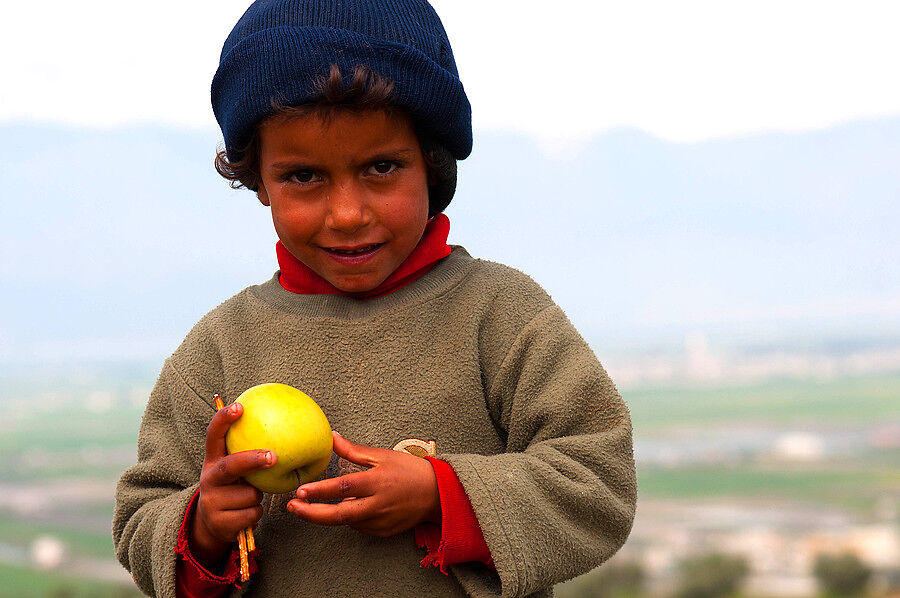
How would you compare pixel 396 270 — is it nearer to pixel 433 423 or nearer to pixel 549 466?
pixel 433 423

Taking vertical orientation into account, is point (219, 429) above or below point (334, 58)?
below

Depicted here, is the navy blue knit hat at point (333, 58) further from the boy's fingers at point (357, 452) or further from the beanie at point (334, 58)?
the boy's fingers at point (357, 452)

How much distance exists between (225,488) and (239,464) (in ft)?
0.27

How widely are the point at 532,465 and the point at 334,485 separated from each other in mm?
305

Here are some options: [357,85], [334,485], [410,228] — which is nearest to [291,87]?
[357,85]

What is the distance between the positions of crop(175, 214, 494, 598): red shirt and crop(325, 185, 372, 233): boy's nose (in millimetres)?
166

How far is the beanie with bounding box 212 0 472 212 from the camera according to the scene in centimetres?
163

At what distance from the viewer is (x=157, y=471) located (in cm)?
179

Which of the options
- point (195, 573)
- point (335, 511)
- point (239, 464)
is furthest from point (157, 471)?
point (335, 511)

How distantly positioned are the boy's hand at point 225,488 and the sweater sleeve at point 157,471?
123mm

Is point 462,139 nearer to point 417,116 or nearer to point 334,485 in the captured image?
point 417,116

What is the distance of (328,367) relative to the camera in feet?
5.72

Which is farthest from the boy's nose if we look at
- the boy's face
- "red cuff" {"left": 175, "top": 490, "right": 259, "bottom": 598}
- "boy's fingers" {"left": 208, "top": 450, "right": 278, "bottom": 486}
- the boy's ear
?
"red cuff" {"left": 175, "top": 490, "right": 259, "bottom": 598}

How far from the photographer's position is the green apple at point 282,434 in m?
1.52
